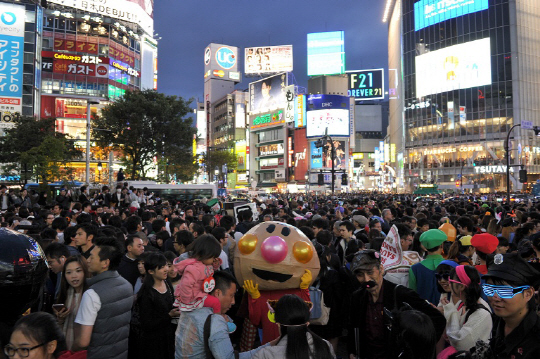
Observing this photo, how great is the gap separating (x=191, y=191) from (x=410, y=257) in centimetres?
2922

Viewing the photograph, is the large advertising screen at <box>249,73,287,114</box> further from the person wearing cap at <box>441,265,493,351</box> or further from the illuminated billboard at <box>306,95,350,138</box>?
the person wearing cap at <box>441,265,493,351</box>

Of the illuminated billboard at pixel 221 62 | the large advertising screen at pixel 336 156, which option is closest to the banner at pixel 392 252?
the large advertising screen at pixel 336 156

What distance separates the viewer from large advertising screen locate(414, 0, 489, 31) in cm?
6706

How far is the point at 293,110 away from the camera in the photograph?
81312 mm

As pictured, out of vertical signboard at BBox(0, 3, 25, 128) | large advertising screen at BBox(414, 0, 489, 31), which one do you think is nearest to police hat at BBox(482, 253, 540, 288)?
vertical signboard at BBox(0, 3, 25, 128)

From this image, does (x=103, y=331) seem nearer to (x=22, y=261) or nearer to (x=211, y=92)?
(x=22, y=261)

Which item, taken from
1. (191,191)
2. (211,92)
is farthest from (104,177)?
(211,92)

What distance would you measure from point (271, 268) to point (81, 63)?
5931 cm

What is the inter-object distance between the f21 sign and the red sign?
122ft

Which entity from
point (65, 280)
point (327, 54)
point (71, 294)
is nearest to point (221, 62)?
point (327, 54)

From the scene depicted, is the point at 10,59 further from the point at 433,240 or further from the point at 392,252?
the point at 433,240

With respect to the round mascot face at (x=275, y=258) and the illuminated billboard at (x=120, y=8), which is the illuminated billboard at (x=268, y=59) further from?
the round mascot face at (x=275, y=258)

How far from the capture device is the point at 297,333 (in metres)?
2.82

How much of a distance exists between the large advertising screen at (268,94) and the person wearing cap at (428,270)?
264ft
